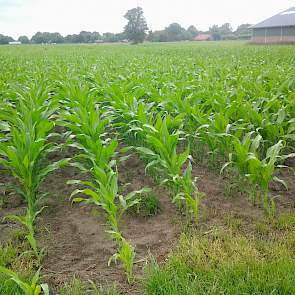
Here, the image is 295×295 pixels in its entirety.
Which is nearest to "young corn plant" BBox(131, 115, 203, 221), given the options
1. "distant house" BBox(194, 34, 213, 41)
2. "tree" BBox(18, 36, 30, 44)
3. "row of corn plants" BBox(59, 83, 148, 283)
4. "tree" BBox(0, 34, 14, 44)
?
"row of corn plants" BBox(59, 83, 148, 283)

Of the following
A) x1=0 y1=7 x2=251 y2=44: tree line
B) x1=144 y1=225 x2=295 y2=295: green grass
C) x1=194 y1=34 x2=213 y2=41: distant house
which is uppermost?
x1=0 y1=7 x2=251 y2=44: tree line

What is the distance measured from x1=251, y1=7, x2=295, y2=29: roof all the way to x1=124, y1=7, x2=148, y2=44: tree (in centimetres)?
2949

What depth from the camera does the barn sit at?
4294 centimetres

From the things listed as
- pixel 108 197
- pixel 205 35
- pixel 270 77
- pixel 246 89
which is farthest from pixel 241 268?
pixel 205 35

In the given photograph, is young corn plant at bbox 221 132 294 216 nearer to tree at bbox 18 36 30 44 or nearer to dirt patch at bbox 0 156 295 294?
dirt patch at bbox 0 156 295 294

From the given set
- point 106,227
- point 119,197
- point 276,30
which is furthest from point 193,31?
point 119,197

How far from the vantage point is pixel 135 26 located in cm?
7219

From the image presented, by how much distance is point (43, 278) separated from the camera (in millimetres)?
2457

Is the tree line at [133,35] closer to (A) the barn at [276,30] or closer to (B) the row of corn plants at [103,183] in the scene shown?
(A) the barn at [276,30]

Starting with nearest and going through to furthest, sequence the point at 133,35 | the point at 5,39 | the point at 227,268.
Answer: the point at 227,268
the point at 133,35
the point at 5,39

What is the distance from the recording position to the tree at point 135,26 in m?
71.3

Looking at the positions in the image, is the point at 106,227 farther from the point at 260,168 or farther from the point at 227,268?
the point at 260,168

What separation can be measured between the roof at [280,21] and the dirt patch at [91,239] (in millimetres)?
45081

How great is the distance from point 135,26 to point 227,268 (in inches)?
2917
